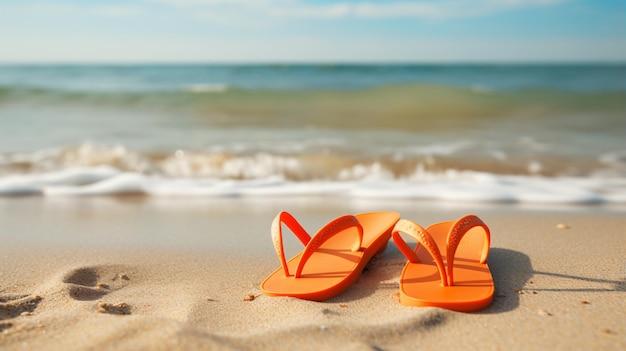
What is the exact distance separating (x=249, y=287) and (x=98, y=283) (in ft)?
2.16

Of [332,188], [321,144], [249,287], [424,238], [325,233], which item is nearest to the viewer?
[424,238]

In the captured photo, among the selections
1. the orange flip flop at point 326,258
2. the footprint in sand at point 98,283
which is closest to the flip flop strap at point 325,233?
the orange flip flop at point 326,258

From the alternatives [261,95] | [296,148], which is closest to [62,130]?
[296,148]

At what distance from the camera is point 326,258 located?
2.37 meters

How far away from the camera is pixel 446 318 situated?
184cm

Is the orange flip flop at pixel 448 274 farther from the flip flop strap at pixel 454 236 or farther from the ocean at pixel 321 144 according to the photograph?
the ocean at pixel 321 144

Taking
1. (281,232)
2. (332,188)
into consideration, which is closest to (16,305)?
(281,232)

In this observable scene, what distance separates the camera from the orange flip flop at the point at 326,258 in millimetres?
2090

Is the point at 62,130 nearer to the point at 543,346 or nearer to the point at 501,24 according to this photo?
the point at 543,346

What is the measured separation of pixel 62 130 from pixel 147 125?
124 cm

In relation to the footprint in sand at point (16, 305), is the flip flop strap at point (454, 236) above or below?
above

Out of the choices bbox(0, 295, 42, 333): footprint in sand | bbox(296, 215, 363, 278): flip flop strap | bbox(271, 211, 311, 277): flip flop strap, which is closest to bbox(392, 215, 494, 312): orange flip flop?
bbox(296, 215, 363, 278): flip flop strap

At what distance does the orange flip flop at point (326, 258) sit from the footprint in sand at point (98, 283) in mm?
570

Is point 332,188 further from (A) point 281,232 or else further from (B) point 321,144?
(B) point 321,144
